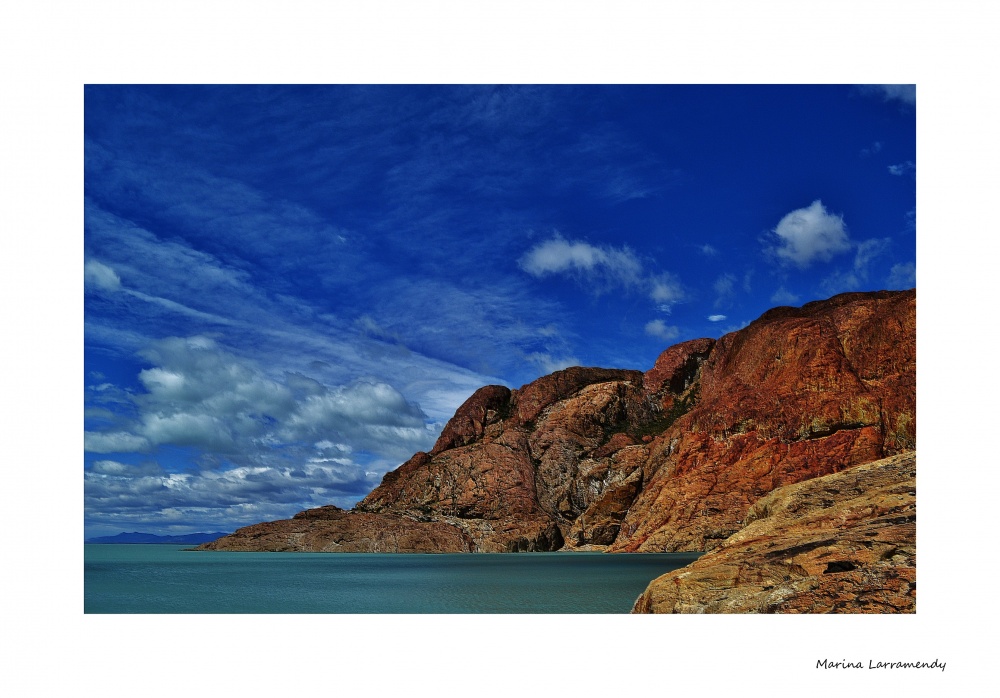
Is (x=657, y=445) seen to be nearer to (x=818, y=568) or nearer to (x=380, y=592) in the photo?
(x=380, y=592)

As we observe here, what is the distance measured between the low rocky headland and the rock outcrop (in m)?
0.16

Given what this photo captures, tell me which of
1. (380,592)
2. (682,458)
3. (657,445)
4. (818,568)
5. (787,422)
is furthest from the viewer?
(657,445)

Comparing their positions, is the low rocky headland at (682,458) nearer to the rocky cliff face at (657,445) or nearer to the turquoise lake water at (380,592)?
the rocky cliff face at (657,445)

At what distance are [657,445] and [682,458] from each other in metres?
10.1

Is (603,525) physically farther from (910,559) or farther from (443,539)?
(910,559)

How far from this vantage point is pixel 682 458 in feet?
318

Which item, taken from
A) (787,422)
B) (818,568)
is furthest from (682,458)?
(818,568)

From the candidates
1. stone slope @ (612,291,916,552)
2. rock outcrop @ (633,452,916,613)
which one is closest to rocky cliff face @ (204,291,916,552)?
stone slope @ (612,291,916,552)

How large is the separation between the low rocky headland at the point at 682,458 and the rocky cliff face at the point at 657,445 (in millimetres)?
255

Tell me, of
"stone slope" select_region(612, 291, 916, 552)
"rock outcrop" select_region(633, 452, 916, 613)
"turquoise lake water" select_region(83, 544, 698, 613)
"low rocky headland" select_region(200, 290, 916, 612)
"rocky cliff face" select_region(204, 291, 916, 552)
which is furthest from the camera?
"rocky cliff face" select_region(204, 291, 916, 552)

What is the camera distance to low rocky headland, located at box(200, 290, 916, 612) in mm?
31844

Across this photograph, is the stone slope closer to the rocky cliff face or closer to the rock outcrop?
the rocky cliff face
